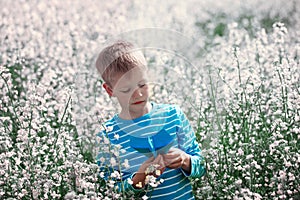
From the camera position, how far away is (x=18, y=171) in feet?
9.95

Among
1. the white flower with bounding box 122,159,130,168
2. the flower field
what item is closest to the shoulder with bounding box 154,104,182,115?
the flower field

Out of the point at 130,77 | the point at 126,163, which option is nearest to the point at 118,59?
the point at 130,77

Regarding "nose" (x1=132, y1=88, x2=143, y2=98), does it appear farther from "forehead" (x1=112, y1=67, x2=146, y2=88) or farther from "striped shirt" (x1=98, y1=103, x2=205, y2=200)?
"striped shirt" (x1=98, y1=103, x2=205, y2=200)

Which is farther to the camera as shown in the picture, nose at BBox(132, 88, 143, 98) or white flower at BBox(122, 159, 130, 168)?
white flower at BBox(122, 159, 130, 168)

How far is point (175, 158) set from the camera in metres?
2.46

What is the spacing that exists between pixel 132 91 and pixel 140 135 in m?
0.22

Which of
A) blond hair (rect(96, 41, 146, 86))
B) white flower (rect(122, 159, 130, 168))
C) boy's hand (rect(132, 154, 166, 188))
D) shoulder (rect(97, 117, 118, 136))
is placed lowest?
boy's hand (rect(132, 154, 166, 188))

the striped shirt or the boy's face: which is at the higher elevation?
the boy's face

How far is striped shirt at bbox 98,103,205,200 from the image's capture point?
251 cm

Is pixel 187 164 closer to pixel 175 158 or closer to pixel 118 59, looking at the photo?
pixel 175 158

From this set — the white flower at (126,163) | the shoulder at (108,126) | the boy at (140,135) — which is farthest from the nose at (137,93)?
the white flower at (126,163)

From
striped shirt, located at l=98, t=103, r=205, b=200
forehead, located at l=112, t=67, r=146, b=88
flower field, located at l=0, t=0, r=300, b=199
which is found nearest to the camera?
forehead, located at l=112, t=67, r=146, b=88

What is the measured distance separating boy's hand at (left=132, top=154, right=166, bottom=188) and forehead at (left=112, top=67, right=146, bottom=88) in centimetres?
34

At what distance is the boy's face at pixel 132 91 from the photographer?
2389mm
